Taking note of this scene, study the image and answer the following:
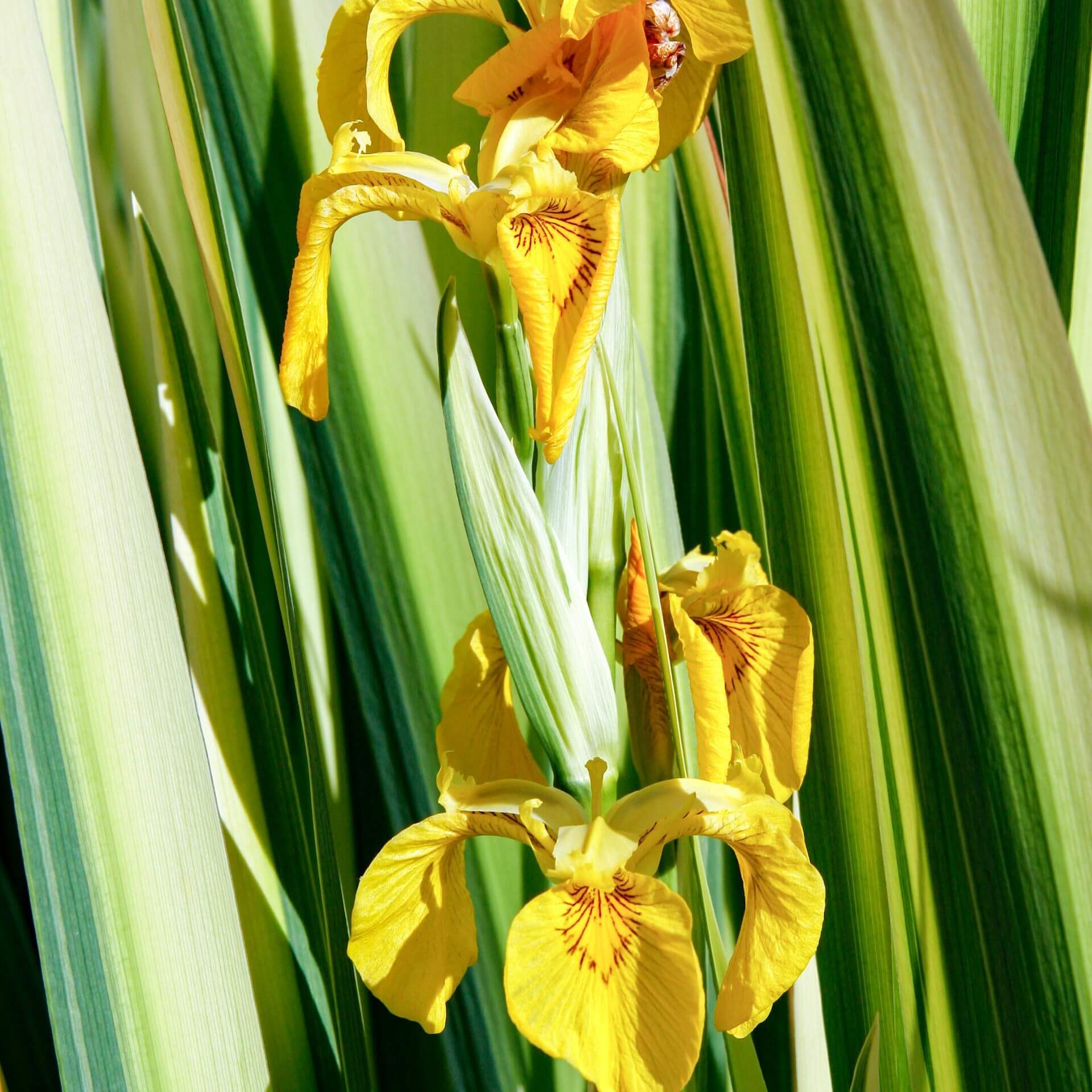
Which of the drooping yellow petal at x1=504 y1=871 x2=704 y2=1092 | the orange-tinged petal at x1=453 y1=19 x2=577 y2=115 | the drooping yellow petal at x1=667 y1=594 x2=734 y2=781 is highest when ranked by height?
the orange-tinged petal at x1=453 y1=19 x2=577 y2=115

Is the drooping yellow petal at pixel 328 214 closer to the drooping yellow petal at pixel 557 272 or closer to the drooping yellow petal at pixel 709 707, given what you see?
the drooping yellow petal at pixel 557 272

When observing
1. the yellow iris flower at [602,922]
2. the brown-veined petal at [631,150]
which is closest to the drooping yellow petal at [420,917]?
the yellow iris flower at [602,922]

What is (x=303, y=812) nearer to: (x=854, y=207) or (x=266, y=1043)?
(x=266, y=1043)

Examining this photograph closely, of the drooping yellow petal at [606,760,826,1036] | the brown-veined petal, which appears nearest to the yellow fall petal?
the drooping yellow petal at [606,760,826,1036]

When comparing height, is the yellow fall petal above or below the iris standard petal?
below

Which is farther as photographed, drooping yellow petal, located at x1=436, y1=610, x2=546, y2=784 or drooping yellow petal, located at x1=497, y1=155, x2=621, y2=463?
drooping yellow petal, located at x1=436, y1=610, x2=546, y2=784

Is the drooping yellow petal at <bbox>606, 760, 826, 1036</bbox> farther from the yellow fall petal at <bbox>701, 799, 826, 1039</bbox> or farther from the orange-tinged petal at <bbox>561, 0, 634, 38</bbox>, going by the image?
the orange-tinged petal at <bbox>561, 0, 634, 38</bbox>

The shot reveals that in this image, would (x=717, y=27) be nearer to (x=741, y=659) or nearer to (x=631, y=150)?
(x=631, y=150)
